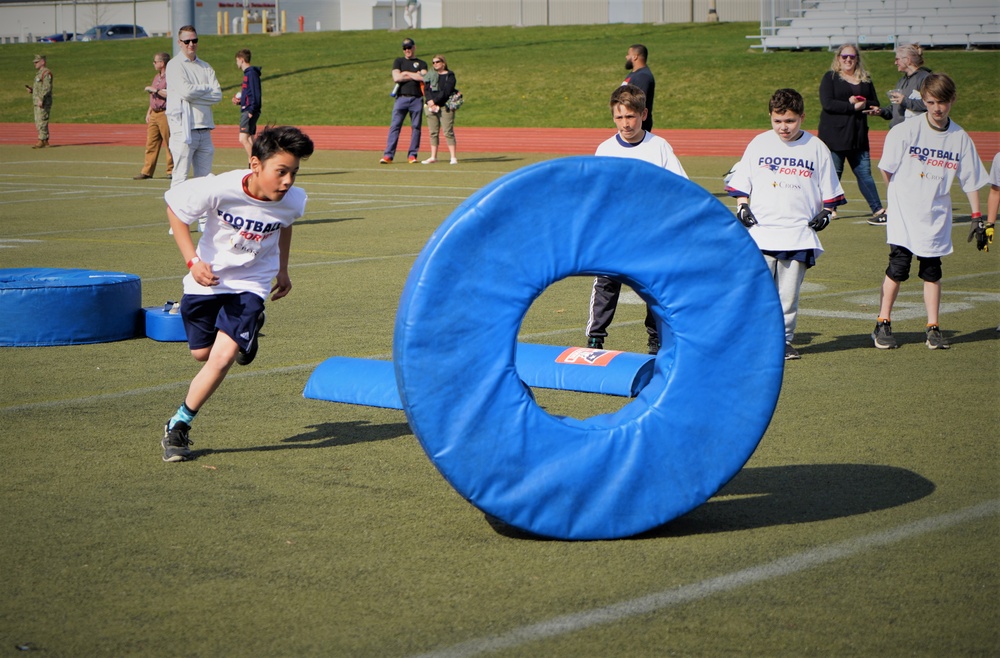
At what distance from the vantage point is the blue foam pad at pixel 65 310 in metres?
8.59

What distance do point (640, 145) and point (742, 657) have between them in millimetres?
5083

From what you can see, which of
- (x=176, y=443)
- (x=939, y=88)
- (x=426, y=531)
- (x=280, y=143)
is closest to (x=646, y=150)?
(x=939, y=88)

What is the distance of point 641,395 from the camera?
5098 mm

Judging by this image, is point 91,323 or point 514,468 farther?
point 91,323

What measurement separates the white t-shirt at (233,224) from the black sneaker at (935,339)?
180 inches

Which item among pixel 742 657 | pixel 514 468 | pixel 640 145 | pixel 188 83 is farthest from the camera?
pixel 188 83

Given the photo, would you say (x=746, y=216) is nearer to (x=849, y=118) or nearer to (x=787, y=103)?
(x=787, y=103)

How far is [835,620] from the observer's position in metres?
4.06

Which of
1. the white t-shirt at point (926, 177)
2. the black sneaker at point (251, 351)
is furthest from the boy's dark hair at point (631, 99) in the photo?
the black sneaker at point (251, 351)

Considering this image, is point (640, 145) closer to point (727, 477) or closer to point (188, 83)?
point (727, 477)

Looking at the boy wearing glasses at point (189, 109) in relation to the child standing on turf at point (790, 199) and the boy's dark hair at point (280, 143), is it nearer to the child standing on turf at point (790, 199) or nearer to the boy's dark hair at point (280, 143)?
the child standing on turf at point (790, 199)

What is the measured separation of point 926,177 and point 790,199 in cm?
105

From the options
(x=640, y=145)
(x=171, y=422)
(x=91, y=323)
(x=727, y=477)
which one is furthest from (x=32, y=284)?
(x=727, y=477)

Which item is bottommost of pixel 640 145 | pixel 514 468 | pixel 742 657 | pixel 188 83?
pixel 742 657
